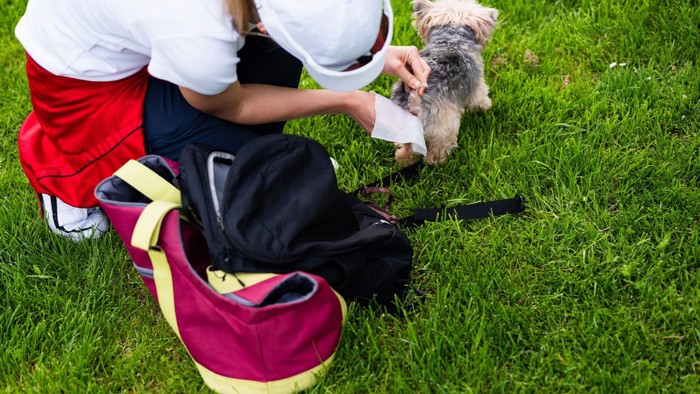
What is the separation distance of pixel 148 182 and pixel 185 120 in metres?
0.43

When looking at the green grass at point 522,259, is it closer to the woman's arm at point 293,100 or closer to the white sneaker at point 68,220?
the white sneaker at point 68,220

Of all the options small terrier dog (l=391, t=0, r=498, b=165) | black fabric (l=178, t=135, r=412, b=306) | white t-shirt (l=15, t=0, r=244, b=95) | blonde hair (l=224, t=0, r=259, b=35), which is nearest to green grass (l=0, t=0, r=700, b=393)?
small terrier dog (l=391, t=0, r=498, b=165)

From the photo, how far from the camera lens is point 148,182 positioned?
8.29ft

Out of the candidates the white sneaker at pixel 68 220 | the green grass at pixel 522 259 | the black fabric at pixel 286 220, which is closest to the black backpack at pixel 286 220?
the black fabric at pixel 286 220

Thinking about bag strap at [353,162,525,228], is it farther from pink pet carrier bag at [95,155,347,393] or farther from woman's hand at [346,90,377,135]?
pink pet carrier bag at [95,155,347,393]

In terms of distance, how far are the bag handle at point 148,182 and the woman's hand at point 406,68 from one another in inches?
47.4

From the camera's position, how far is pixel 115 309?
288 centimetres

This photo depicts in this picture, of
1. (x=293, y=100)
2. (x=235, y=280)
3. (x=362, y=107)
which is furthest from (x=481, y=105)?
(x=235, y=280)

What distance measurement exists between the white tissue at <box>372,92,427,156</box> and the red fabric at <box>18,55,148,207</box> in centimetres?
100

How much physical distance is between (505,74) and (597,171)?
0.93 m

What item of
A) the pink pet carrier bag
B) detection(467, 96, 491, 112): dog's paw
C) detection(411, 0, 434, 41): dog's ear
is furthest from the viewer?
detection(411, 0, 434, 41): dog's ear

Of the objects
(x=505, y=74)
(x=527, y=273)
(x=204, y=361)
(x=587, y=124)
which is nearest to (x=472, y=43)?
(x=505, y=74)

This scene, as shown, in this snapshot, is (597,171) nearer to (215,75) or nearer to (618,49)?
(618,49)

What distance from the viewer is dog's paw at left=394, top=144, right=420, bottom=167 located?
335cm
